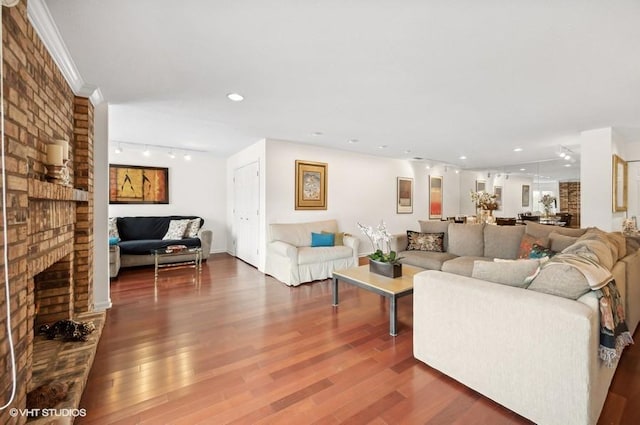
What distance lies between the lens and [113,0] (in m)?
1.54

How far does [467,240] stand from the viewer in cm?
394

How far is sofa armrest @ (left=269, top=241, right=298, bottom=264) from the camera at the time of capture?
4035 mm

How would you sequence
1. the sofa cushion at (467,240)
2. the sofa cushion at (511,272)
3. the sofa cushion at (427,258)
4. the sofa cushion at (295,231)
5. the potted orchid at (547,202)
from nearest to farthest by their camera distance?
1. the sofa cushion at (511,272)
2. the sofa cushion at (427,258)
3. the sofa cushion at (467,240)
4. the sofa cushion at (295,231)
5. the potted orchid at (547,202)

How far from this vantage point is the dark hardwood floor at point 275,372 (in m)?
1.59

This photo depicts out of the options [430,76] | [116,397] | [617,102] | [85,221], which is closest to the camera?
[116,397]

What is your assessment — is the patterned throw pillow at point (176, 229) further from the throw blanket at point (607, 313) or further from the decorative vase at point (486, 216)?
the decorative vase at point (486, 216)

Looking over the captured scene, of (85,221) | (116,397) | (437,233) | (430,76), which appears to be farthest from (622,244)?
(85,221)

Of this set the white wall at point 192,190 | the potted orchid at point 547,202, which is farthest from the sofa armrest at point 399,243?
the potted orchid at point 547,202

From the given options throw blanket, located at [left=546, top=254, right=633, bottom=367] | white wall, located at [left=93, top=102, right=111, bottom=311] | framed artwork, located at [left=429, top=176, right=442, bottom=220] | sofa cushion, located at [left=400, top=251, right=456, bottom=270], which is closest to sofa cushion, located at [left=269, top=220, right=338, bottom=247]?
sofa cushion, located at [left=400, top=251, right=456, bottom=270]

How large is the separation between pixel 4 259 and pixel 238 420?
4.49ft

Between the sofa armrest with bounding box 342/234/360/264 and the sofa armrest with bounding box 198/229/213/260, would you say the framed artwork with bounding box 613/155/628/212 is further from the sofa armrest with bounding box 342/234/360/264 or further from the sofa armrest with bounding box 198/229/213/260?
the sofa armrest with bounding box 198/229/213/260

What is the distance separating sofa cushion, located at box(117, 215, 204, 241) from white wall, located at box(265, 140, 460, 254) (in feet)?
8.16

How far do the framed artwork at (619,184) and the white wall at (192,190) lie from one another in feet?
23.5

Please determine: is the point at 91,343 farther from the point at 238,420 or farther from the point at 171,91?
the point at 171,91
